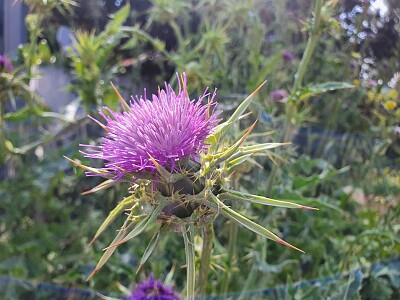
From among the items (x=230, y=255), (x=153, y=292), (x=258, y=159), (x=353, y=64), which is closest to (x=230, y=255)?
(x=230, y=255)

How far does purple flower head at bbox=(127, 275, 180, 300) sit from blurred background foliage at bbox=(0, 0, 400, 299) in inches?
4.7

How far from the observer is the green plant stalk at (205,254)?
0.90 m

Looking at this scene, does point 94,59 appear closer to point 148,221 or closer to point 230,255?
point 230,255

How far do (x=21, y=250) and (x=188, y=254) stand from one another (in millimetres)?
1119

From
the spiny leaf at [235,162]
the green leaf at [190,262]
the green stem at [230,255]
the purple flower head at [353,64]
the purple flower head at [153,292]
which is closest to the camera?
the green leaf at [190,262]

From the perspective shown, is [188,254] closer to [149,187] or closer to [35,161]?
[149,187]

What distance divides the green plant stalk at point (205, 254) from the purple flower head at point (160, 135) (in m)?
0.17

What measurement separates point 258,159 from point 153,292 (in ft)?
2.00

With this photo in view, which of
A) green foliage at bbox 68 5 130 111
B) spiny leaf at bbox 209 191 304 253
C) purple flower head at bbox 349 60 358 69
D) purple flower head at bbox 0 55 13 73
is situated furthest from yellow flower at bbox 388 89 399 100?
purple flower head at bbox 0 55 13 73

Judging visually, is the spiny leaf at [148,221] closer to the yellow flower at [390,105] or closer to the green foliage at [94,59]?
the green foliage at [94,59]

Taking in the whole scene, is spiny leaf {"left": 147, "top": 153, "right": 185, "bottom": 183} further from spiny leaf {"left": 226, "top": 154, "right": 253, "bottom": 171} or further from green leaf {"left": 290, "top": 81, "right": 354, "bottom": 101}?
green leaf {"left": 290, "top": 81, "right": 354, "bottom": 101}

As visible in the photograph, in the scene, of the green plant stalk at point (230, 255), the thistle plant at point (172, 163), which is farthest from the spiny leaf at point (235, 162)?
the green plant stalk at point (230, 255)

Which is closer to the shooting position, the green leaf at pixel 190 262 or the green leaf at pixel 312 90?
the green leaf at pixel 190 262

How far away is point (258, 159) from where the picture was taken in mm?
1502
